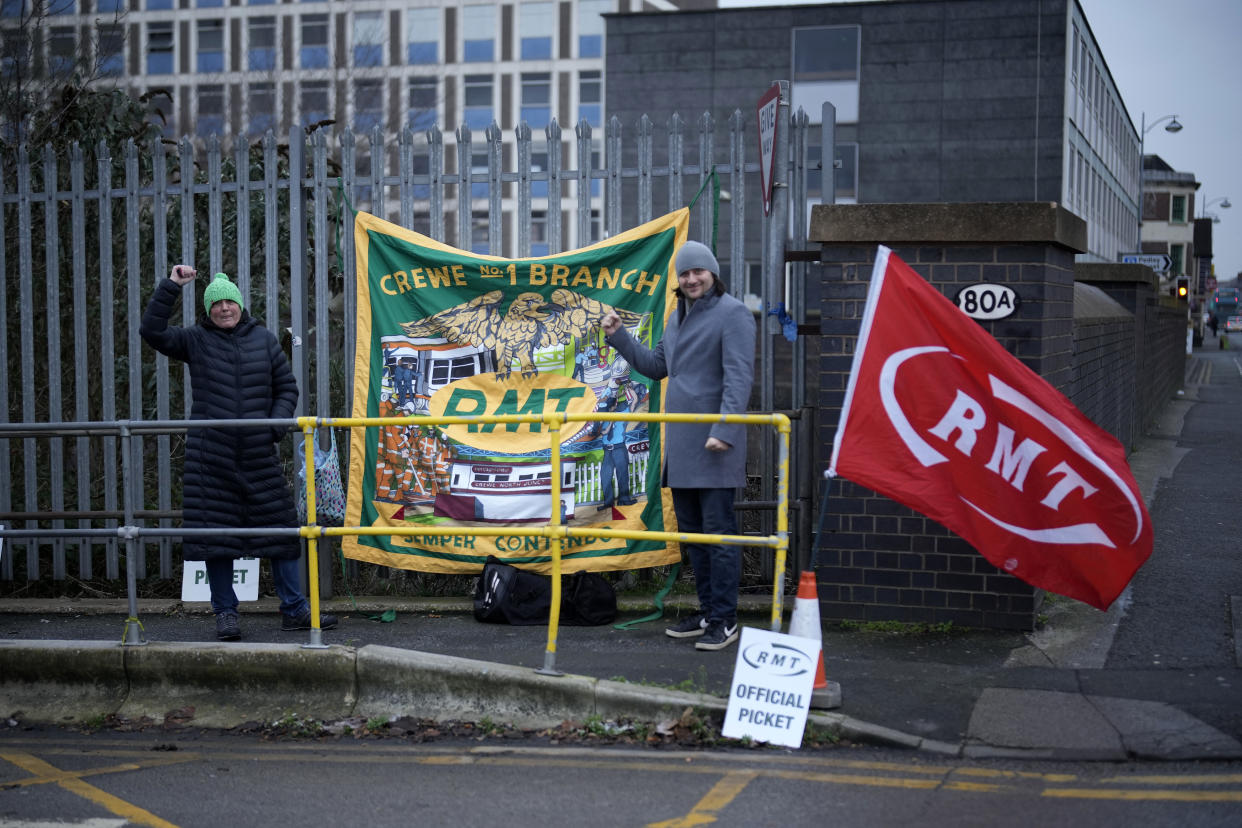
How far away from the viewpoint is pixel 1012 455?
5.71 m

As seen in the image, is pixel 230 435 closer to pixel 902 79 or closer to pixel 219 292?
pixel 219 292

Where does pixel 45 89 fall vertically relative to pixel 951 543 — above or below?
above

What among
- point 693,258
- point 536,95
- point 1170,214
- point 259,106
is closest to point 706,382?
point 693,258

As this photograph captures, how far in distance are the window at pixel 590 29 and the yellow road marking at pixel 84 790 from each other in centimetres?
5886

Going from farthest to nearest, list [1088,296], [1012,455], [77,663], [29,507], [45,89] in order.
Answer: [1088,296] < [45,89] < [29,507] < [77,663] < [1012,455]

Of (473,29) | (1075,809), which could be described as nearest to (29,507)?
(1075,809)

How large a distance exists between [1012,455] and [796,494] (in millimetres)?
1750

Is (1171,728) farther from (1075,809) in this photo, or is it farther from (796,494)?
(796,494)

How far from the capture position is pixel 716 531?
21.2ft

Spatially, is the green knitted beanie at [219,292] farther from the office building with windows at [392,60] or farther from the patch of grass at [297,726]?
the office building with windows at [392,60]

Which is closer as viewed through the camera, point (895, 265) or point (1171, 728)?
point (1171, 728)

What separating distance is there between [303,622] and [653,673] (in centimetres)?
219

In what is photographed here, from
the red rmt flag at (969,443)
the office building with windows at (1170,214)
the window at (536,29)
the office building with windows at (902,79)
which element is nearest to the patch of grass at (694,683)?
the red rmt flag at (969,443)

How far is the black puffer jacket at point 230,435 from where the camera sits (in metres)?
6.68
